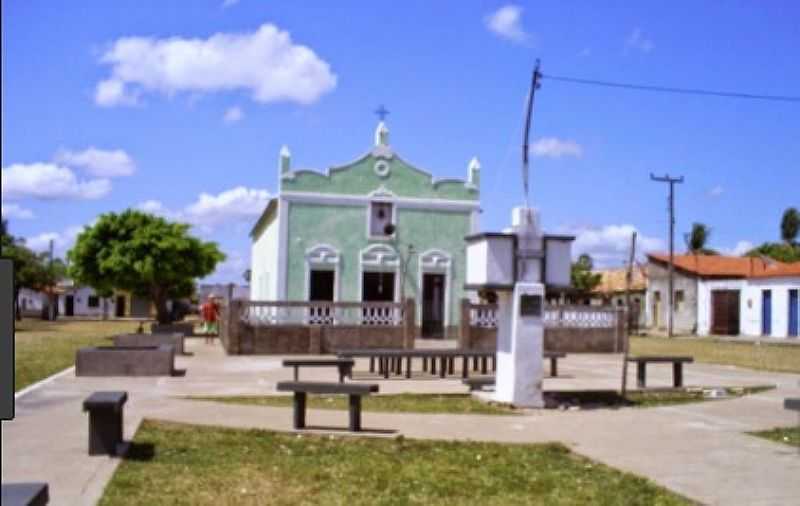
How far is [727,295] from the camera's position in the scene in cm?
4072

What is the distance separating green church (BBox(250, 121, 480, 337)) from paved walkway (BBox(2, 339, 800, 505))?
638 inches

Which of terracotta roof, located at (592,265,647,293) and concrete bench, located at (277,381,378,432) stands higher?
terracotta roof, located at (592,265,647,293)

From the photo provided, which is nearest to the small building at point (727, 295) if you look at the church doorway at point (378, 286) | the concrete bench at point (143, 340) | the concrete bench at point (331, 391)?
the church doorway at point (378, 286)

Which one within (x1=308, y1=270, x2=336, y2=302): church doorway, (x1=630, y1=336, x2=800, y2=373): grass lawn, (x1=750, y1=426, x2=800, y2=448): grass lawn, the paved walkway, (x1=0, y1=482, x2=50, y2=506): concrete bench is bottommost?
the paved walkway

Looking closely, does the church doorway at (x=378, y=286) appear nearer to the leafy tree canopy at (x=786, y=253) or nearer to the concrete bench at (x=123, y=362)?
the leafy tree canopy at (x=786, y=253)

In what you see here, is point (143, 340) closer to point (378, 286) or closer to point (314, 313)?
point (314, 313)

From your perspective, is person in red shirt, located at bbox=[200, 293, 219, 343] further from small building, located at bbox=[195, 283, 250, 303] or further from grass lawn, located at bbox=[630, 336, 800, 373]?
grass lawn, located at bbox=[630, 336, 800, 373]

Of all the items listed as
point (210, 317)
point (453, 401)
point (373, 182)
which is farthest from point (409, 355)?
point (373, 182)

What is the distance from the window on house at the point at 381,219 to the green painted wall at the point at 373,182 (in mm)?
578

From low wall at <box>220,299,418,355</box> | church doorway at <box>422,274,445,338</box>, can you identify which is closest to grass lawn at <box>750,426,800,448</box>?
low wall at <box>220,299,418,355</box>

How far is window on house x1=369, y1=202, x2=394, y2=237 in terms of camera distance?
3447 centimetres

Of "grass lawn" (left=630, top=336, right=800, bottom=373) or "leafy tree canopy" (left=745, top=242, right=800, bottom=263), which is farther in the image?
"leafy tree canopy" (left=745, top=242, right=800, bottom=263)

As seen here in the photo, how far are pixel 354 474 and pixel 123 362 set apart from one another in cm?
997

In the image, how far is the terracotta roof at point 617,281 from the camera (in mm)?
57344
